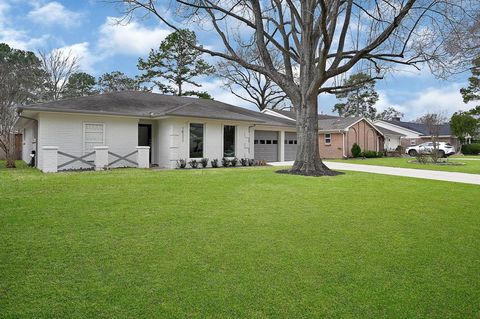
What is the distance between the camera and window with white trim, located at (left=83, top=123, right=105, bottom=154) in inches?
599

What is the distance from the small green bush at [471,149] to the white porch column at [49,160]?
4528cm

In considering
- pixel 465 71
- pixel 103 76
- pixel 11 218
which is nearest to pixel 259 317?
pixel 11 218

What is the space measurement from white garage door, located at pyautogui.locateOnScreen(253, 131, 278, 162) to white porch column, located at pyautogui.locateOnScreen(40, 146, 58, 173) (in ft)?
39.5

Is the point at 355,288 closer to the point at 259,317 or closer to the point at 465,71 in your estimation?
the point at 259,317

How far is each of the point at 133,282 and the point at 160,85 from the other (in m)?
34.9

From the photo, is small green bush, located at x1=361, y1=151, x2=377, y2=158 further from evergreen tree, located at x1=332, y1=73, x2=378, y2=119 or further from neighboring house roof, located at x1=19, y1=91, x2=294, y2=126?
evergreen tree, located at x1=332, y1=73, x2=378, y2=119

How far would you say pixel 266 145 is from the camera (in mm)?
22656

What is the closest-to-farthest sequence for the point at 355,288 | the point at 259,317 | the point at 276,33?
1. the point at 259,317
2. the point at 355,288
3. the point at 276,33

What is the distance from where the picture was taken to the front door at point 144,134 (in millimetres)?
17609

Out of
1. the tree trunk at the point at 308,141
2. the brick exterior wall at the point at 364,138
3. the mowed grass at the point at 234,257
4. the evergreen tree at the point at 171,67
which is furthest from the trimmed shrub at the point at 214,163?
the evergreen tree at the point at 171,67

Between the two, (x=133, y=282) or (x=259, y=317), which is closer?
(x=259, y=317)

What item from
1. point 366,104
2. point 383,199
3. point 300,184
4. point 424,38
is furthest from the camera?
point 366,104

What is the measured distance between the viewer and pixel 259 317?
269cm

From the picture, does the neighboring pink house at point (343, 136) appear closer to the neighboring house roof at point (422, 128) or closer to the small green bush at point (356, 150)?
the small green bush at point (356, 150)
